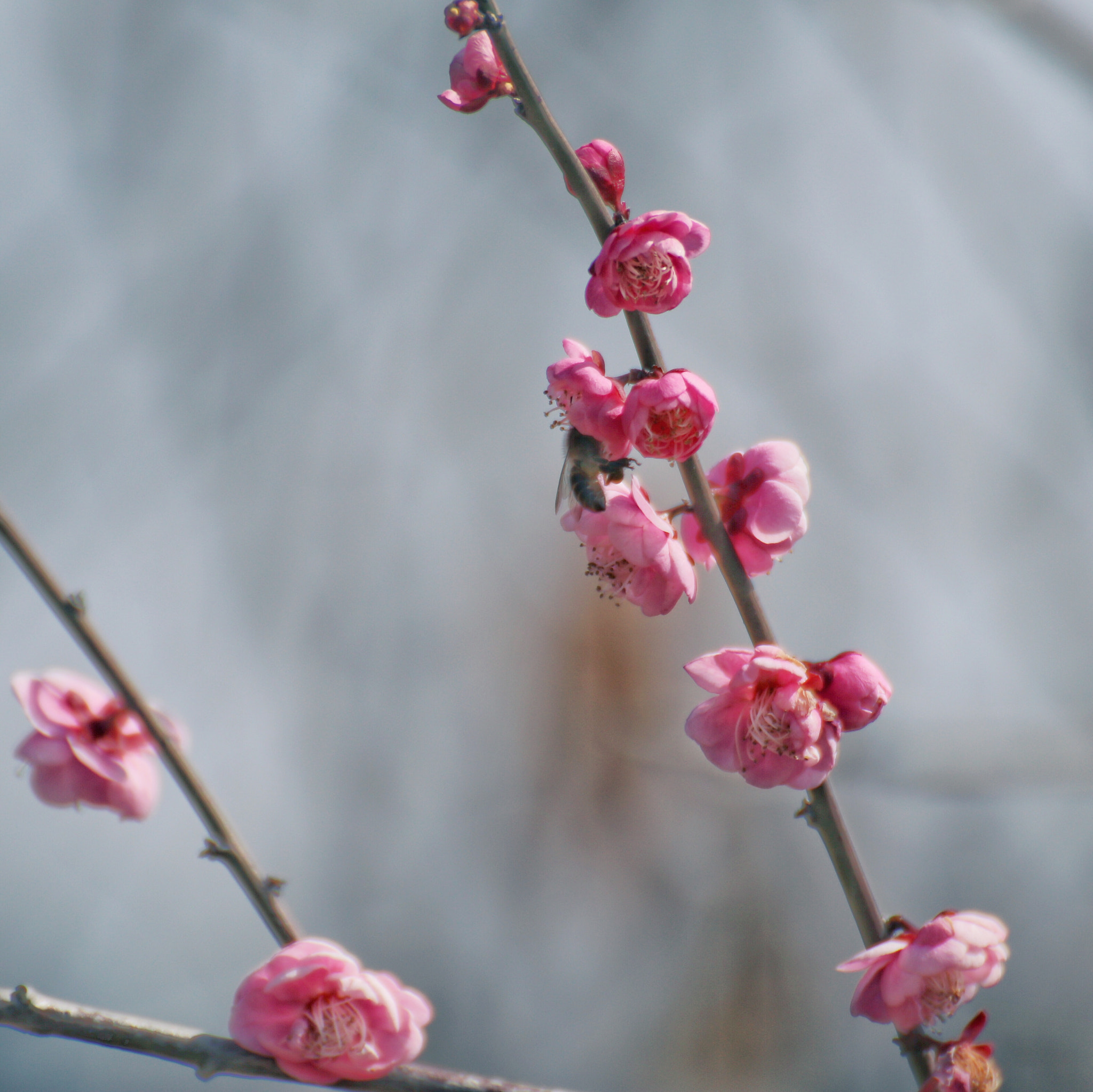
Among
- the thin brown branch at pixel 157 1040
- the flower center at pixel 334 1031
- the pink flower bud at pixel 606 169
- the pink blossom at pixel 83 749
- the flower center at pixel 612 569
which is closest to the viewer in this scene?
the thin brown branch at pixel 157 1040

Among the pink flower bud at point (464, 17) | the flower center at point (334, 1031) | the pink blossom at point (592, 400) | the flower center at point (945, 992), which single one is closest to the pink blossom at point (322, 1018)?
the flower center at point (334, 1031)

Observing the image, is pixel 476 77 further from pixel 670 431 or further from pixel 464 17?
pixel 670 431

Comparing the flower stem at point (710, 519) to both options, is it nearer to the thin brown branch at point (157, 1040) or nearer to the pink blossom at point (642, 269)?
the pink blossom at point (642, 269)

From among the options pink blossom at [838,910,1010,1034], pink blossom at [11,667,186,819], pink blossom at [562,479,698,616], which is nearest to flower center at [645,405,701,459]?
pink blossom at [562,479,698,616]

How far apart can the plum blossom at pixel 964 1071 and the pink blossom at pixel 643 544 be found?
1.86 feet

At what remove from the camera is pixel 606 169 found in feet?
3.65

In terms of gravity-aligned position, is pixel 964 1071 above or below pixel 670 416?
below

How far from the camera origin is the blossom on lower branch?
39.6 inches

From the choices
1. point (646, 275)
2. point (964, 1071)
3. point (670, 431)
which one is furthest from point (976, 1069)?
point (646, 275)

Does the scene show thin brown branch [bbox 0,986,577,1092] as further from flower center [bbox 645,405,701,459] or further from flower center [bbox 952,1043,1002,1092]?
flower center [bbox 645,405,701,459]

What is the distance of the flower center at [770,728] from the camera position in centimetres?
101

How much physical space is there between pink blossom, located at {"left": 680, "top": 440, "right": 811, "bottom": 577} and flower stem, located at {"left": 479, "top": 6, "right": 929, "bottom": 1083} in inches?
2.6

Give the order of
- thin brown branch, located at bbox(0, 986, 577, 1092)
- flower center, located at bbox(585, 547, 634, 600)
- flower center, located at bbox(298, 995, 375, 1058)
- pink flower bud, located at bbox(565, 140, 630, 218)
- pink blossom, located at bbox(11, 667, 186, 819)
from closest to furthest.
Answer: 1. thin brown branch, located at bbox(0, 986, 577, 1092)
2. flower center, located at bbox(298, 995, 375, 1058)
3. pink flower bud, located at bbox(565, 140, 630, 218)
4. flower center, located at bbox(585, 547, 634, 600)
5. pink blossom, located at bbox(11, 667, 186, 819)

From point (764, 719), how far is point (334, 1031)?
23.6 inches
